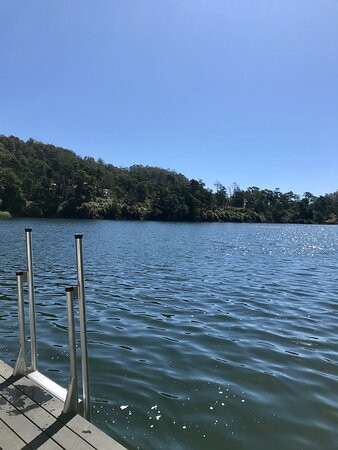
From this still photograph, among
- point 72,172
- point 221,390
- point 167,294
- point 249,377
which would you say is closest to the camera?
point 221,390

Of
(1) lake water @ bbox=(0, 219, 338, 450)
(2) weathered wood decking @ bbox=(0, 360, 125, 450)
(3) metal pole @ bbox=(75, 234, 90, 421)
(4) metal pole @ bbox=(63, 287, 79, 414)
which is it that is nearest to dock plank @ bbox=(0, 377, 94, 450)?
(2) weathered wood decking @ bbox=(0, 360, 125, 450)

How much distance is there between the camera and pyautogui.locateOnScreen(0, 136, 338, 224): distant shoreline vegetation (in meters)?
118

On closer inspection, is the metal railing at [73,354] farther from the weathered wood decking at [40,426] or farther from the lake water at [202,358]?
the lake water at [202,358]

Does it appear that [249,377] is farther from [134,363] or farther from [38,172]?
[38,172]

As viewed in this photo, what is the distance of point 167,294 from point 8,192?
105 meters

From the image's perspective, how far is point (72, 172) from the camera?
126 metres

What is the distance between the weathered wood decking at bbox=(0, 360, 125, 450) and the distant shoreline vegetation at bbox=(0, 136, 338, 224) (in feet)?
336

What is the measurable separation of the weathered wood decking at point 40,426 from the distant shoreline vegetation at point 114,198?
10235 cm

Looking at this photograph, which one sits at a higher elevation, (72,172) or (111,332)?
(72,172)

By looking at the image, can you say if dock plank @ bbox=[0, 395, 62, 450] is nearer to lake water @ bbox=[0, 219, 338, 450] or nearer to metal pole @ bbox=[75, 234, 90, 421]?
metal pole @ bbox=[75, 234, 90, 421]

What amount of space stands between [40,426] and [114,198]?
132 m

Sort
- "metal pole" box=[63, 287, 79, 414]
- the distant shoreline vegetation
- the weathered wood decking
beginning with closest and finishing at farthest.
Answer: the weathered wood decking
"metal pole" box=[63, 287, 79, 414]
the distant shoreline vegetation

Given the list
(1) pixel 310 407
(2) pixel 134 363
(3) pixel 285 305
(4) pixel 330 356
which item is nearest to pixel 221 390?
(1) pixel 310 407

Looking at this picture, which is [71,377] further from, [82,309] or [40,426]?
[82,309]
